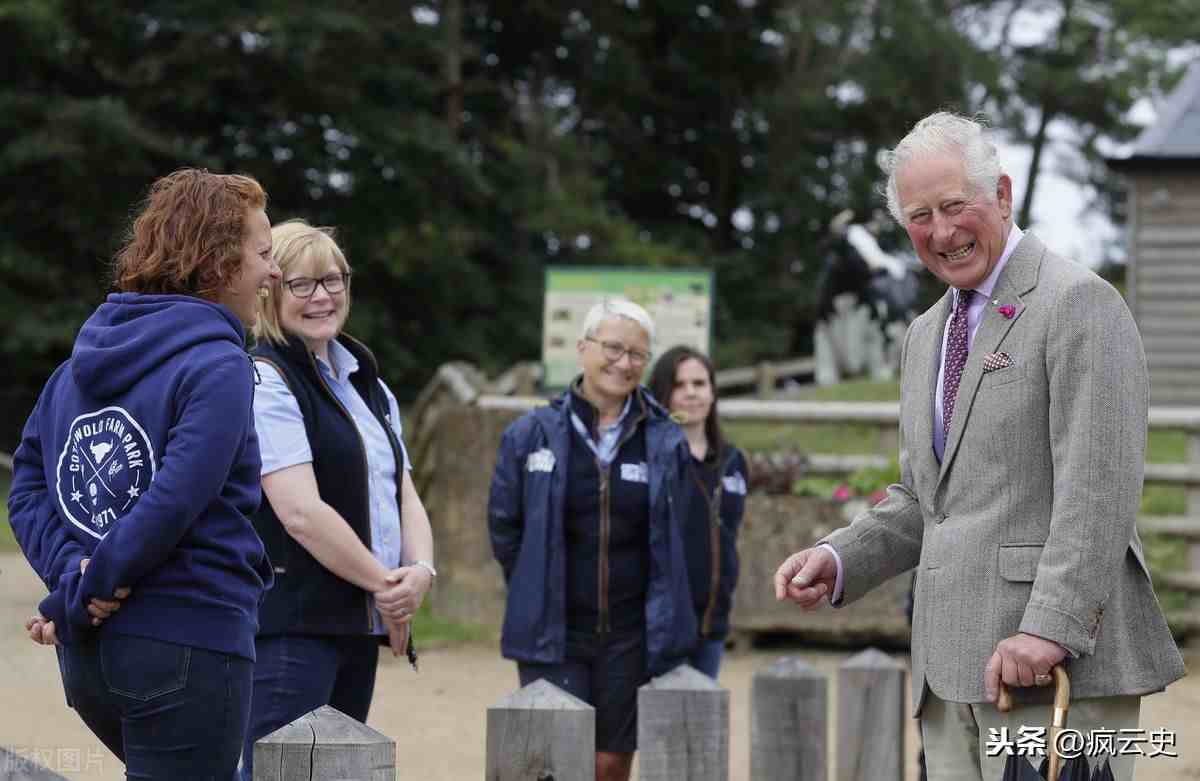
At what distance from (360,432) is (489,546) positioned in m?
6.37

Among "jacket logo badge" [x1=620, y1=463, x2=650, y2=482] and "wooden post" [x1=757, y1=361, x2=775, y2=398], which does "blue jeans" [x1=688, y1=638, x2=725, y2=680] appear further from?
"wooden post" [x1=757, y1=361, x2=775, y2=398]

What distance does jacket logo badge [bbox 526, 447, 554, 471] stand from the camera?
16.0ft

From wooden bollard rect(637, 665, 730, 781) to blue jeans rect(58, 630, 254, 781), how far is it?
0.79 meters

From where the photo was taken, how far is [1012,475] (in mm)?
2904

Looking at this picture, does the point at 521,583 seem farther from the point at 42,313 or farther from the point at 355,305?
the point at 355,305

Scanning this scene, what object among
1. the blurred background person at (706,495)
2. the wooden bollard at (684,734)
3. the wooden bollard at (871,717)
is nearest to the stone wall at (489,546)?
the blurred background person at (706,495)

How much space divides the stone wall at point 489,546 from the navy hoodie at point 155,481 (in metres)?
6.64

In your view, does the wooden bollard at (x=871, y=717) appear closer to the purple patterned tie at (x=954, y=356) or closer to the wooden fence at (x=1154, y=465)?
the purple patterned tie at (x=954, y=356)

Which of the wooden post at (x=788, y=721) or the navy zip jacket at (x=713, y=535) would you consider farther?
the navy zip jacket at (x=713, y=535)

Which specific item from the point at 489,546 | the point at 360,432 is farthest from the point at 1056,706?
the point at 489,546

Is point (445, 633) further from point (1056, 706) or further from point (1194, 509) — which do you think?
point (1056, 706)

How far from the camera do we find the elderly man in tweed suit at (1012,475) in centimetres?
279

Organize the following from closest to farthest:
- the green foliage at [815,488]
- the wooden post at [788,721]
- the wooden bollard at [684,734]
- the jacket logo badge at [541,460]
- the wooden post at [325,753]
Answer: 1. the wooden post at [325,753]
2. the wooden bollard at [684,734]
3. the wooden post at [788,721]
4. the jacket logo badge at [541,460]
5. the green foliage at [815,488]

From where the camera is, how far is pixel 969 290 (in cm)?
312
